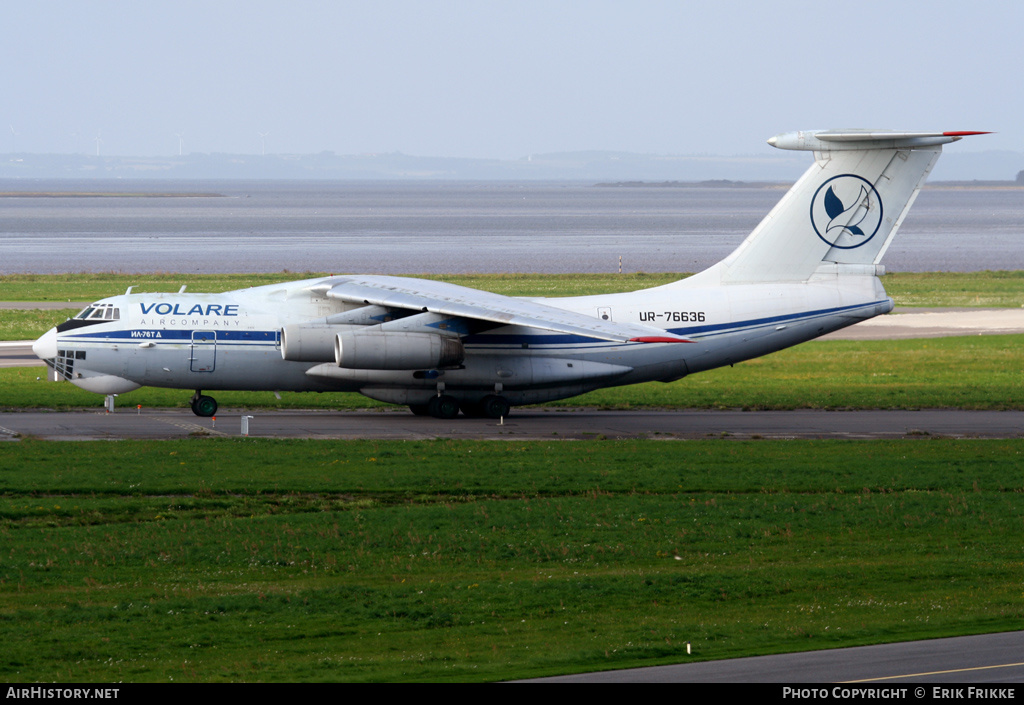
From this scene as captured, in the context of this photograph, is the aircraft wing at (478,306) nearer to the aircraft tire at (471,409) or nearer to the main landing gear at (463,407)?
the main landing gear at (463,407)

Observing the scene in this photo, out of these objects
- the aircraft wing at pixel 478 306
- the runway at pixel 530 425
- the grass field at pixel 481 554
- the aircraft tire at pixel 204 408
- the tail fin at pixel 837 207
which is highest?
the tail fin at pixel 837 207

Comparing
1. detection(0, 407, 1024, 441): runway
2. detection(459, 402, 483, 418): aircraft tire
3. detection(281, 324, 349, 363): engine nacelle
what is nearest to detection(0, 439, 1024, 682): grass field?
detection(0, 407, 1024, 441): runway

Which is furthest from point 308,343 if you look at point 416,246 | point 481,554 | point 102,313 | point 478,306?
point 416,246

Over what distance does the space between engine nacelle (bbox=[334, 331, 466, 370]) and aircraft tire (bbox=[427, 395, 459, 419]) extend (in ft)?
5.42

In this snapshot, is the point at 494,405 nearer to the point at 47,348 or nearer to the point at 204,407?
the point at 204,407

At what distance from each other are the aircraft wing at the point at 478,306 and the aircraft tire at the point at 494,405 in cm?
232

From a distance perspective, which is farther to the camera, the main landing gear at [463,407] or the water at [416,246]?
the water at [416,246]

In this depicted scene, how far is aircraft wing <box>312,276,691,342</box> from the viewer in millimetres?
27188

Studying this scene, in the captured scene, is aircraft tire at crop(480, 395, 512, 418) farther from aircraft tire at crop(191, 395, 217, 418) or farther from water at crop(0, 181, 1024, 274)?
water at crop(0, 181, 1024, 274)

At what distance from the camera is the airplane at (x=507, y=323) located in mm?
29031

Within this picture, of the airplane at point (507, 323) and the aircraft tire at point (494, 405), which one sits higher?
the airplane at point (507, 323)

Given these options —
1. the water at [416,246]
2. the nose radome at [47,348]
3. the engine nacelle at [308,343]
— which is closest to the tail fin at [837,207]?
the engine nacelle at [308,343]

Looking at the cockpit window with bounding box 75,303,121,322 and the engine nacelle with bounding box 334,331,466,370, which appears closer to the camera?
the engine nacelle with bounding box 334,331,466,370

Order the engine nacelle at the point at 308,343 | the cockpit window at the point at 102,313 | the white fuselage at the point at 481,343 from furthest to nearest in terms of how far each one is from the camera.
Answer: the cockpit window at the point at 102,313, the white fuselage at the point at 481,343, the engine nacelle at the point at 308,343
